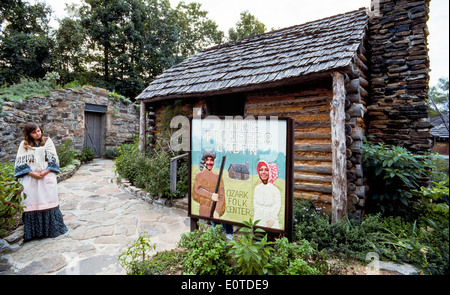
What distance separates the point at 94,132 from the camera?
12.1 meters

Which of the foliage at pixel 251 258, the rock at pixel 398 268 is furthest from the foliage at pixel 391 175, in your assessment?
the foliage at pixel 251 258

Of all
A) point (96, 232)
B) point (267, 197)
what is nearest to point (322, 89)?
point (267, 197)

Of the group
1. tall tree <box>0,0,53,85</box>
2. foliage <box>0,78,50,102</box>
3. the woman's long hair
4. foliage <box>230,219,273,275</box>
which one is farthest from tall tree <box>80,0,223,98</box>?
foliage <box>230,219,273,275</box>

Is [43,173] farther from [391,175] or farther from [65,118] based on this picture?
[65,118]

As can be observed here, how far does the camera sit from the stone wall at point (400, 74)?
205 inches

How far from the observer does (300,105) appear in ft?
16.6

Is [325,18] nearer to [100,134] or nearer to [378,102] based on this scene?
[378,102]

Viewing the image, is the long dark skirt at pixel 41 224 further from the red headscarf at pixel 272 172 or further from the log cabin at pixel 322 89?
the log cabin at pixel 322 89

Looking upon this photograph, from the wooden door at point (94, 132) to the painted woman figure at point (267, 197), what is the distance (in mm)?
11586

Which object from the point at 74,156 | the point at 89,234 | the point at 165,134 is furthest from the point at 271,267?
the point at 74,156

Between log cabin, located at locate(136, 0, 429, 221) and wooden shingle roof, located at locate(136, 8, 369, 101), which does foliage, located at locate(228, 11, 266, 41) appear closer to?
wooden shingle roof, located at locate(136, 8, 369, 101)

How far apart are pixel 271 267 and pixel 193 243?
98cm

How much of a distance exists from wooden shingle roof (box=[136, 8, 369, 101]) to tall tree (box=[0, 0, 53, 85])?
38.6 feet

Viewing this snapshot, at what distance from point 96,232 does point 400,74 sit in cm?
757
